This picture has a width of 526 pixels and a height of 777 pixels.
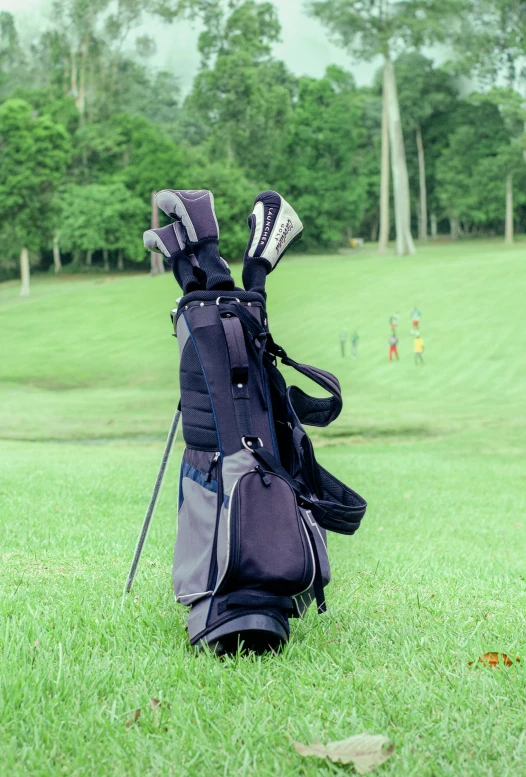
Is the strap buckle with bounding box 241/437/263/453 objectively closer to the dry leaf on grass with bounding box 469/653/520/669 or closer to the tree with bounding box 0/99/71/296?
the dry leaf on grass with bounding box 469/653/520/669

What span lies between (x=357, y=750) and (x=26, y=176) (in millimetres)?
17847

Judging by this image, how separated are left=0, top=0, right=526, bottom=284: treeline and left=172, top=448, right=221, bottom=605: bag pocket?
52.2 ft

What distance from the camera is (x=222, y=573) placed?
1586 mm

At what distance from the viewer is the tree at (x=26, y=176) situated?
17719 millimetres

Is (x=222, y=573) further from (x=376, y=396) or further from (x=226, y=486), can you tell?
(x=376, y=396)

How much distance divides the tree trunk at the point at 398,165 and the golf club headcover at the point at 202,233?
65.9 feet

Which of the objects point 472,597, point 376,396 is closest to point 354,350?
point 376,396

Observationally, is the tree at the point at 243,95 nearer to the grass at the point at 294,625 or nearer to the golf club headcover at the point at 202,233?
the grass at the point at 294,625

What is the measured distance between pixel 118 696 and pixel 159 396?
10.4 metres

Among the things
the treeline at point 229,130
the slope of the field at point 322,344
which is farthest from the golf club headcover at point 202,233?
the treeline at point 229,130

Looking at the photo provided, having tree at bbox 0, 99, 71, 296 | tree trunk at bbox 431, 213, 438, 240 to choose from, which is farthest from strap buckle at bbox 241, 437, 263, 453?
tree trunk at bbox 431, 213, 438, 240

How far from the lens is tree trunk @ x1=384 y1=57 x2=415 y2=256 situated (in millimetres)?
Answer: 20875

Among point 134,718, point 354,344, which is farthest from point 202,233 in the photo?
point 354,344

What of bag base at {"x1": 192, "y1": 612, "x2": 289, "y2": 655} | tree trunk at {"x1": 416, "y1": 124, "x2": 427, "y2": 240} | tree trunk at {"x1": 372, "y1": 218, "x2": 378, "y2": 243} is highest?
tree trunk at {"x1": 416, "y1": 124, "x2": 427, "y2": 240}
